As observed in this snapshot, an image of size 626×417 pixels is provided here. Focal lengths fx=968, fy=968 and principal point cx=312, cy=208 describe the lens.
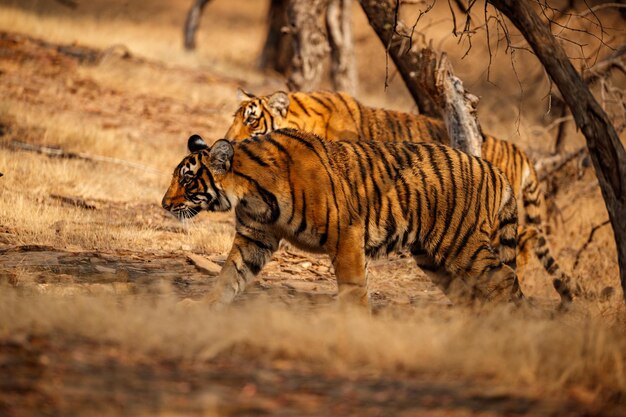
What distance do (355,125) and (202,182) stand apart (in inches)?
129

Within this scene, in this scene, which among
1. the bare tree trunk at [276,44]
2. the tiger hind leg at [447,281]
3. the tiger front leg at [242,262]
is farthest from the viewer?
the bare tree trunk at [276,44]

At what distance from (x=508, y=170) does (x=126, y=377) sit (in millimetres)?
5765

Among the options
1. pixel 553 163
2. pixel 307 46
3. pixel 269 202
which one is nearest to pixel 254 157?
pixel 269 202

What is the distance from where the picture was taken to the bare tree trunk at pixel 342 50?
1441 centimetres

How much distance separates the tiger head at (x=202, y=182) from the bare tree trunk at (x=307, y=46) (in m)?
7.29

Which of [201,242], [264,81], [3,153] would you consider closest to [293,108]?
[201,242]

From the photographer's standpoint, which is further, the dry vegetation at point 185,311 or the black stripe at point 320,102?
the black stripe at point 320,102

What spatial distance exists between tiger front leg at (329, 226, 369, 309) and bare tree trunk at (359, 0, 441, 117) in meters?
3.23

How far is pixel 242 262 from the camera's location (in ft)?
20.7

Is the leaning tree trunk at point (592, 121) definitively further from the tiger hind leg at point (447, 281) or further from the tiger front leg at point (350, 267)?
the tiger front leg at point (350, 267)

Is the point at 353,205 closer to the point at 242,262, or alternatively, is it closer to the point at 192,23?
the point at 242,262

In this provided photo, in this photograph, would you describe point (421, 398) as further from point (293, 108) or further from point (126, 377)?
point (293, 108)

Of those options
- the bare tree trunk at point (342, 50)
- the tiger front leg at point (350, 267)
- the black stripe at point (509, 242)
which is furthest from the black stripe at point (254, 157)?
the bare tree trunk at point (342, 50)

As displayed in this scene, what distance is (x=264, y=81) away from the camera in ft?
59.6
